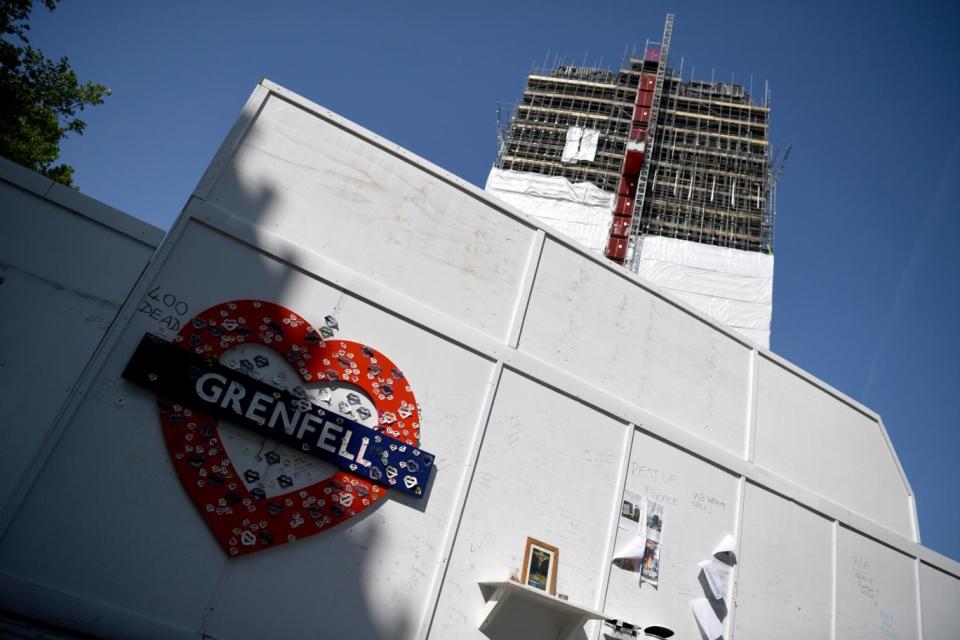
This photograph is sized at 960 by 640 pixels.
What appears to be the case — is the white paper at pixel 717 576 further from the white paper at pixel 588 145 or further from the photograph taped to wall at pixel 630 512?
the white paper at pixel 588 145

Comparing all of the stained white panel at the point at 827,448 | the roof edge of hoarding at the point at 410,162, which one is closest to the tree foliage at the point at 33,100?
the roof edge of hoarding at the point at 410,162

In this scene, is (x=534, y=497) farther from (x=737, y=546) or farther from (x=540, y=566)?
(x=737, y=546)

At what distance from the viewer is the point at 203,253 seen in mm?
5105

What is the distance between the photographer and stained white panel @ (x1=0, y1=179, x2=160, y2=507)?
13.9ft

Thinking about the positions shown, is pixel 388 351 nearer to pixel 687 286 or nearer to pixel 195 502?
pixel 195 502

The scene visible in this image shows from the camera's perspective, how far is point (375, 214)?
6.04 metres

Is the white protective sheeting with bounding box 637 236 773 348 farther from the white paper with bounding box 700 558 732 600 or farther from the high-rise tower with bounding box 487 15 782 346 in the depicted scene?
the white paper with bounding box 700 558 732 600

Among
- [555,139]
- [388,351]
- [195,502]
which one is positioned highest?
[555,139]

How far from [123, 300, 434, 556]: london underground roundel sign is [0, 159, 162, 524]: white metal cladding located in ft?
1.61

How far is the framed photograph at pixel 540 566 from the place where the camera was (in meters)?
5.62

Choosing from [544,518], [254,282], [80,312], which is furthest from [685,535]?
[80,312]

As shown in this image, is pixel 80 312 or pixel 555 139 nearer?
pixel 80 312

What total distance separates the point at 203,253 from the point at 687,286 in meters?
24.7

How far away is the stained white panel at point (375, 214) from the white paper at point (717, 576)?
357 centimetres
